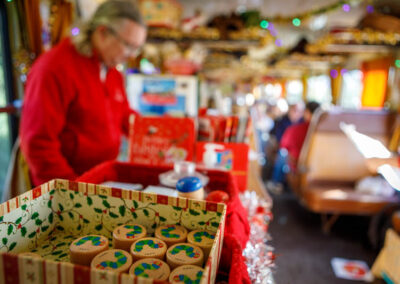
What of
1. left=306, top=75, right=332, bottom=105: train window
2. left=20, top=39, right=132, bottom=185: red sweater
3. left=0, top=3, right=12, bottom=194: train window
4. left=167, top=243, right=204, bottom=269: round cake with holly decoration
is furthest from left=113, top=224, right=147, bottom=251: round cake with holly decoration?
left=306, top=75, right=332, bottom=105: train window

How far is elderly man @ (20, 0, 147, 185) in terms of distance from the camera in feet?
4.32

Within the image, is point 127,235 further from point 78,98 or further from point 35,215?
point 78,98

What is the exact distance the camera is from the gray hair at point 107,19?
1.42 metres

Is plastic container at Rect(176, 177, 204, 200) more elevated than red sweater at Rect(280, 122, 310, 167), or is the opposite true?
plastic container at Rect(176, 177, 204, 200)

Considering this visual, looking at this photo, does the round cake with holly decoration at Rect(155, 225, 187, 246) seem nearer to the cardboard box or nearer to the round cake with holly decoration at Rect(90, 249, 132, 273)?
the round cake with holly decoration at Rect(90, 249, 132, 273)

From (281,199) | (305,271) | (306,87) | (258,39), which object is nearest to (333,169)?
(281,199)

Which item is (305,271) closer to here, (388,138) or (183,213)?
(388,138)

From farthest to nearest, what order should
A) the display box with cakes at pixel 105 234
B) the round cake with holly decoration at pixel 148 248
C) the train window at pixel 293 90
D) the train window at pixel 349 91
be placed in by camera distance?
the train window at pixel 293 90 < the train window at pixel 349 91 < the round cake with holly decoration at pixel 148 248 < the display box with cakes at pixel 105 234

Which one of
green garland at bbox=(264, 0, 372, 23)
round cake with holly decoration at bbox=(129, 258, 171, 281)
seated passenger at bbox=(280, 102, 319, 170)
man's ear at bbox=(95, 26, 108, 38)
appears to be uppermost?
green garland at bbox=(264, 0, 372, 23)

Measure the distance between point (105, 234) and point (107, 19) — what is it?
1.12 metres

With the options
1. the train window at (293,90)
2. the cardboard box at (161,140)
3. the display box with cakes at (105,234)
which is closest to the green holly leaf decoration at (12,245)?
the display box with cakes at (105,234)

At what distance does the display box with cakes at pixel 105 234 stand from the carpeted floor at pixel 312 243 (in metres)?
1.76

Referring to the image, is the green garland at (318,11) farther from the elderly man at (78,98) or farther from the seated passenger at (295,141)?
the elderly man at (78,98)

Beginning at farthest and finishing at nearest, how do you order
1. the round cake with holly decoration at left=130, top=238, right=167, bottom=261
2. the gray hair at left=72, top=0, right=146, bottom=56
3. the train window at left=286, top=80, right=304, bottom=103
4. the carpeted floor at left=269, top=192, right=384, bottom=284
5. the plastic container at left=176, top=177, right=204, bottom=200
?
the train window at left=286, top=80, right=304, bottom=103
the carpeted floor at left=269, top=192, right=384, bottom=284
the gray hair at left=72, top=0, right=146, bottom=56
the plastic container at left=176, top=177, right=204, bottom=200
the round cake with holly decoration at left=130, top=238, right=167, bottom=261
